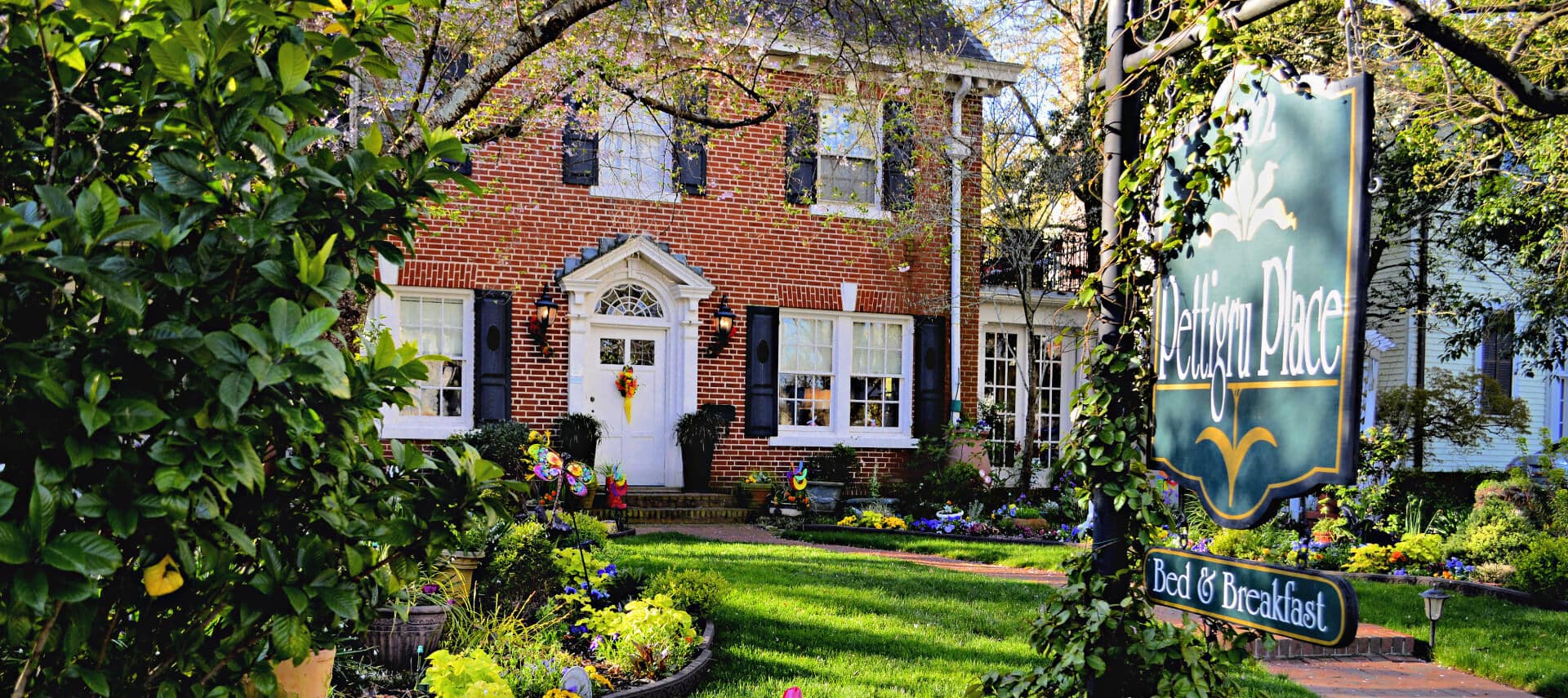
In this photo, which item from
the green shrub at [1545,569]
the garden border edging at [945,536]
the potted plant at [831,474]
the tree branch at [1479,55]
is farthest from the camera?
the potted plant at [831,474]

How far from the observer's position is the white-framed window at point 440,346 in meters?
12.6

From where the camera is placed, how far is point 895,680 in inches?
206

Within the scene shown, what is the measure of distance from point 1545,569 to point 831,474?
298 inches

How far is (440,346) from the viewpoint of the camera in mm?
12773

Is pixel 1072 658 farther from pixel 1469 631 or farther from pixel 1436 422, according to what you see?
pixel 1436 422

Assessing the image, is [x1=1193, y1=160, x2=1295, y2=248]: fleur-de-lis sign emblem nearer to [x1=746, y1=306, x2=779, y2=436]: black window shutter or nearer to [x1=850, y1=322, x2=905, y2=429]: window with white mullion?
[x1=746, y1=306, x2=779, y2=436]: black window shutter

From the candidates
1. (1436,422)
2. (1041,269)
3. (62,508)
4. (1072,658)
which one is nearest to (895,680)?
(1072,658)

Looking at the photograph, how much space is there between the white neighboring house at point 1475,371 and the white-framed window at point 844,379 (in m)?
7.52

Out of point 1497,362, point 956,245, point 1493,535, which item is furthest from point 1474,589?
point 1497,362

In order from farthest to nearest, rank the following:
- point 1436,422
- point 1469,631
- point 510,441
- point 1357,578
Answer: point 1436,422, point 510,441, point 1357,578, point 1469,631

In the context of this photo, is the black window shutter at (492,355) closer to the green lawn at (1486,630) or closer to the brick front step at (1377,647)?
the green lawn at (1486,630)

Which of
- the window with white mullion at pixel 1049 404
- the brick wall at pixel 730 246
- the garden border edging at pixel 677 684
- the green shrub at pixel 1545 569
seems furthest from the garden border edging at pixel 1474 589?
the window with white mullion at pixel 1049 404

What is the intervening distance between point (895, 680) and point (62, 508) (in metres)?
4.13

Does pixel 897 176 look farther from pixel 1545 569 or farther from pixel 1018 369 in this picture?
pixel 1545 569
